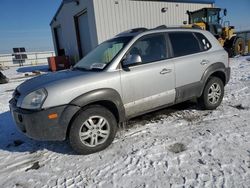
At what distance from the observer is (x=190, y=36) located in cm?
446

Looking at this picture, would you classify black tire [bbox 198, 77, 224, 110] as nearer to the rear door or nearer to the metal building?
the rear door

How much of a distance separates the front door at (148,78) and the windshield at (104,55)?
23cm

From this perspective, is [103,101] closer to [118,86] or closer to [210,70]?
[118,86]

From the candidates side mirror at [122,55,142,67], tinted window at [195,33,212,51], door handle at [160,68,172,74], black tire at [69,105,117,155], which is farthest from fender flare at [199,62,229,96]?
black tire at [69,105,117,155]

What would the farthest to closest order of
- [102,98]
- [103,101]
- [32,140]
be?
[32,140], [103,101], [102,98]

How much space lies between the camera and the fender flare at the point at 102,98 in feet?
10.2

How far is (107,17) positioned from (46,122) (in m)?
11.7

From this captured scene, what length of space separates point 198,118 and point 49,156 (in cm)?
294

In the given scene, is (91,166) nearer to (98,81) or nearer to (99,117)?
(99,117)

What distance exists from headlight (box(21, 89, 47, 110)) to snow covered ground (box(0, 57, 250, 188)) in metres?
0.91

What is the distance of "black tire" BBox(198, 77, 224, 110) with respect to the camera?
4.64 m

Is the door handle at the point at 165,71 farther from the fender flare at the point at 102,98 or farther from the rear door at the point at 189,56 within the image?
the fender flare at the point at 102,98

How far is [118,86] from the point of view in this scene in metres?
3.46

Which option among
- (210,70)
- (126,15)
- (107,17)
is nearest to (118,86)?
(210,70)
